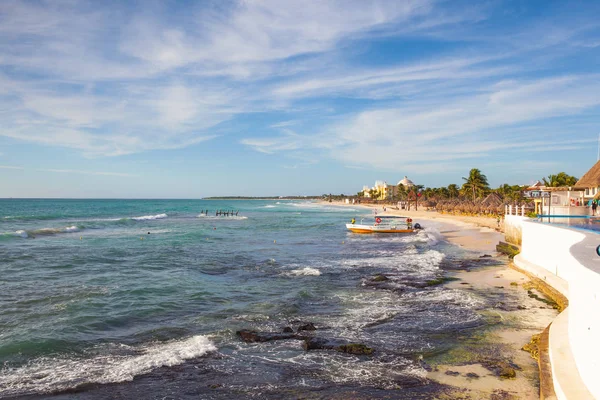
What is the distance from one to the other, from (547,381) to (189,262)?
2095 cm

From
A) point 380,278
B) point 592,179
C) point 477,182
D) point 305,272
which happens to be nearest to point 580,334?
point 380,278

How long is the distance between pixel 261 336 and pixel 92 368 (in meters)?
4.26

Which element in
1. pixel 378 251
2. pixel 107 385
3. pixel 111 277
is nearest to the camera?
pixel 107 385

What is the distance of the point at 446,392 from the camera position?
802cm

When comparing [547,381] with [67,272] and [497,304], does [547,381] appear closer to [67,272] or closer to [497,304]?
[497,304]

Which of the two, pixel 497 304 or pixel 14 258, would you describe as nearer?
pixel 497 304

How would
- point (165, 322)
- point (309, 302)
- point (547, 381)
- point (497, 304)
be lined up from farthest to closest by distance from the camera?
point (309, 302) → point (497, 304) → point (165, 322) → point (547, 381)

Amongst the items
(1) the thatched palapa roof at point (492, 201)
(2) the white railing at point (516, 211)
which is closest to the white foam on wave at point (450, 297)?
(2) the white railing at point (516, 211)

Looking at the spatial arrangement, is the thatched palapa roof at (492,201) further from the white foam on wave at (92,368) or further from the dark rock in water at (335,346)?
the white foam on wave at (92,368)

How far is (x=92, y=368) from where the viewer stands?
31.2ft

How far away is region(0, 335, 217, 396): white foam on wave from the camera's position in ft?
28.6

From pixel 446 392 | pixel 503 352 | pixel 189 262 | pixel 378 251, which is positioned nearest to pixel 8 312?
pixel 189 262

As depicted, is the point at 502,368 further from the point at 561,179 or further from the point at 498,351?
the point at 561,179

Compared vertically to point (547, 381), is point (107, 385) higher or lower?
lower
